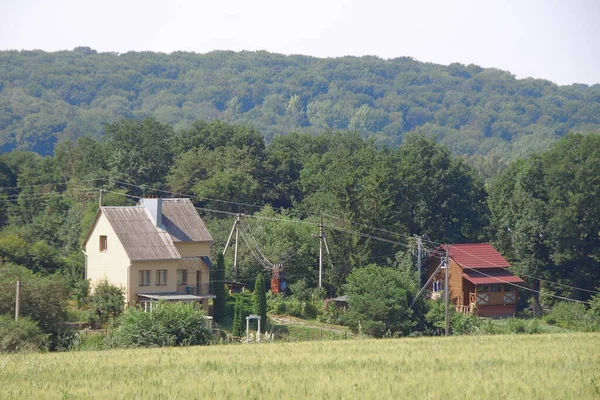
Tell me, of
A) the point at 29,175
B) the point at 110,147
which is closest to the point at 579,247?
the point at 110,147

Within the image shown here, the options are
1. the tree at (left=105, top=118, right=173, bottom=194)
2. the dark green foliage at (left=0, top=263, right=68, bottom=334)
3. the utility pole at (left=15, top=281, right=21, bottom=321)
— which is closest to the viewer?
the utility pole at (left=15, top=281, right=21, bottom=321)

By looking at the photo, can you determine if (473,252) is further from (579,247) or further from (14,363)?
(14,363)

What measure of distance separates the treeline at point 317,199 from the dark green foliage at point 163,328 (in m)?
17.8

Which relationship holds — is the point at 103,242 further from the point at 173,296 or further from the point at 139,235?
the point at 173,296

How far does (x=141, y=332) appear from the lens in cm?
3962

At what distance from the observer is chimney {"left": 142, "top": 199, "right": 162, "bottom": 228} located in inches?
2178

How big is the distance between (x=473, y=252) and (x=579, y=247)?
6.95m

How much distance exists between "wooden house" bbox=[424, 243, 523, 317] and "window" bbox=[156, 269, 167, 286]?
2045cm

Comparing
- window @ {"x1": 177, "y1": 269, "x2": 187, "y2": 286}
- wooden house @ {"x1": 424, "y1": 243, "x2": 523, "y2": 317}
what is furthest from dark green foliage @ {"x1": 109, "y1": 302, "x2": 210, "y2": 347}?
wooden house @ {"x1": 424, "y1": 243, "x2": 523, "y2": 317}

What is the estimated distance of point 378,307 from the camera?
169 feet

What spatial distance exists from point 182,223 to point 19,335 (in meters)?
19.1

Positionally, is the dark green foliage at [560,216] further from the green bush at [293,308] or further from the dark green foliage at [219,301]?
the dark green foliage at [219,301]

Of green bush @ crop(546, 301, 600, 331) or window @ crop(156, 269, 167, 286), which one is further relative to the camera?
green bush @ crop(546, 301, 600, 331)

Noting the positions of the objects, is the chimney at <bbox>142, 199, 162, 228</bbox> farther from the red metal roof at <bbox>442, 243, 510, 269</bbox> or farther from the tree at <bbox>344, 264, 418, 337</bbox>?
the red metal roof at <bbox>442, 243, 510, 269</bbox>
